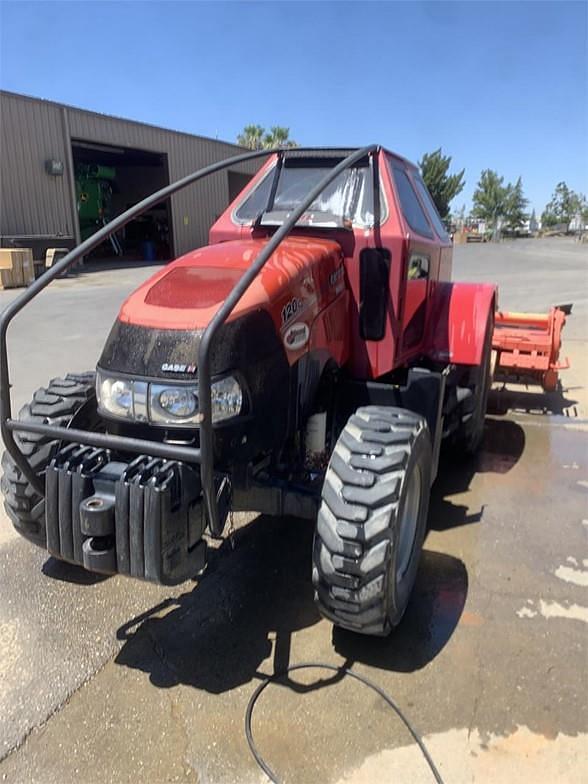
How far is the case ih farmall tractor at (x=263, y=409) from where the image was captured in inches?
91.0

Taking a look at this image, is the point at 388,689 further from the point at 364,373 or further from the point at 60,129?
the point at 60,129

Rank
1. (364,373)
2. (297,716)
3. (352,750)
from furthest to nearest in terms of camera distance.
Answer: (364,373), (297,716), (352,750)

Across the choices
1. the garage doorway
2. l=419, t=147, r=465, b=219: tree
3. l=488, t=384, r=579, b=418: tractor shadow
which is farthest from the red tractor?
l=419, t=147, r=465, b=219: tree

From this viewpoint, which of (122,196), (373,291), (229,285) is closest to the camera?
(229,285)

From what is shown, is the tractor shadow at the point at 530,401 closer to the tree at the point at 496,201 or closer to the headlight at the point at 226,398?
the headlight at the point at 226,398

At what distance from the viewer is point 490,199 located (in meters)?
65.2

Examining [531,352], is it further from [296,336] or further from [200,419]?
[200,419]

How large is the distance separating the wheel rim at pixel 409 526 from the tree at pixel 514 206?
68668 mm

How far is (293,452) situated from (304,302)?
79cm

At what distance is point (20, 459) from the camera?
248 cm

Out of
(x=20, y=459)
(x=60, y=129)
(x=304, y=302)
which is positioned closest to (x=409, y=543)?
(x=304, y=302)

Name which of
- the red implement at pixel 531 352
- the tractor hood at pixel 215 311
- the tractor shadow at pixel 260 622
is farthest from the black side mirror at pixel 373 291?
the red implement at pixel 531 352

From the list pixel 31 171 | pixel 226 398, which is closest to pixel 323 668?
pixel 226 398

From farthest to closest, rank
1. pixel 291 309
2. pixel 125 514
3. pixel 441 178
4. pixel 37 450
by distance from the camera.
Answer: pixel 441 178 → pixel 37 450 → pixel 291 309 → pixel 125 514
